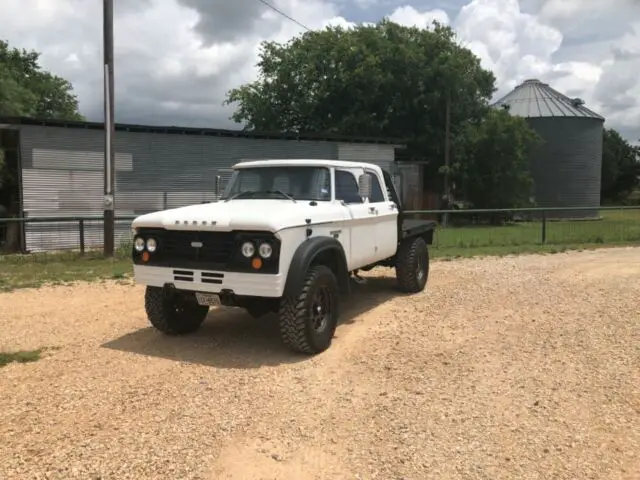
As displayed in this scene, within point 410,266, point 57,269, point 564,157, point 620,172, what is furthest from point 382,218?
point 620,172

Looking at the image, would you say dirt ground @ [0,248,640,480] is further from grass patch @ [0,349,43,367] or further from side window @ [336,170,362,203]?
side window @ [336,170,362,203]

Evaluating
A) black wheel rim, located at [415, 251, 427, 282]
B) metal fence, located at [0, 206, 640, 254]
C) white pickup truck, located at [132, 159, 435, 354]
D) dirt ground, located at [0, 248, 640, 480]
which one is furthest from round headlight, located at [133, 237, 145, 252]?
metal fence, located at [0, 206, 640, 254]

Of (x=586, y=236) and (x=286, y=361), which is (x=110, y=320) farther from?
(x=586, y=236)

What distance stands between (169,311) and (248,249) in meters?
1.53

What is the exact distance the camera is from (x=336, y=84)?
3338 centimetres

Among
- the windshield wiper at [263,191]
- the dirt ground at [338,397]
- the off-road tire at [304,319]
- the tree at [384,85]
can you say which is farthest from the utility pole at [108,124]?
the tree at [384,85]

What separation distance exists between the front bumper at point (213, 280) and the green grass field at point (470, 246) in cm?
487

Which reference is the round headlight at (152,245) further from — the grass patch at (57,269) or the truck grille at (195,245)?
the grass patch at (57,269)

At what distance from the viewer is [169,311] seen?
6.67 meters

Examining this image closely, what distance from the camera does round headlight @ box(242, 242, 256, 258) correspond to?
18.7ft

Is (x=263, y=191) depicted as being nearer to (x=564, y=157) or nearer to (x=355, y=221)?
(x=355, y=221)

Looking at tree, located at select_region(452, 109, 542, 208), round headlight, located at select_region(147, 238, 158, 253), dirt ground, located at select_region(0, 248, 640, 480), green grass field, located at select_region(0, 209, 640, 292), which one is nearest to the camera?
dirt ground, located at select_region(0, 248, 640, 480)

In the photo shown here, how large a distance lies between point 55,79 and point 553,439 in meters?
46.9

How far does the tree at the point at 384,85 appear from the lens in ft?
102
